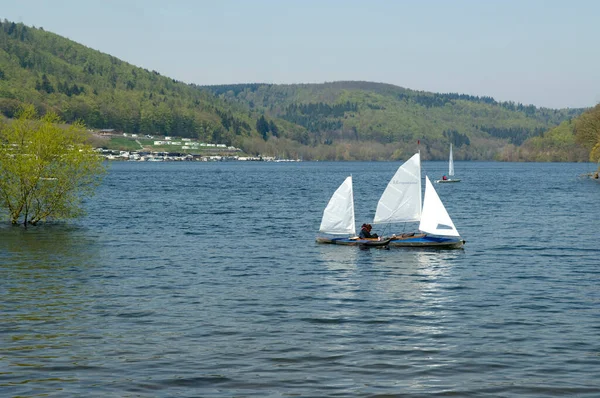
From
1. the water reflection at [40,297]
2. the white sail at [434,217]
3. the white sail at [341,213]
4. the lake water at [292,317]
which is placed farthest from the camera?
the white sail at [341,213]

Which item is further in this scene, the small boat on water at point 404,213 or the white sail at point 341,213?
the white sail at point 341,213

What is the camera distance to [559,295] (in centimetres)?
3666

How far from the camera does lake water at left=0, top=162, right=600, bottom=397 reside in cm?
2272

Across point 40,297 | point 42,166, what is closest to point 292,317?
point 40,297

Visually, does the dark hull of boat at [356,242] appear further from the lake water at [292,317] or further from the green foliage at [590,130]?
the green foliage at [590,130]

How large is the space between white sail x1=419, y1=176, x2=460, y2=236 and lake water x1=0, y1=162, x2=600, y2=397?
244cm

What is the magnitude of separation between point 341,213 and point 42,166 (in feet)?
81.3

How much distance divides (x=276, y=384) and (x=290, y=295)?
14102mm

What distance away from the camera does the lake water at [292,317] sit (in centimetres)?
2272

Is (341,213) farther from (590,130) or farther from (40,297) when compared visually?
(590,130)

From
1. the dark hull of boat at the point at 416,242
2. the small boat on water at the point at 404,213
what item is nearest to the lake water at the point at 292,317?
the dark hull of boat at the point at 416,242

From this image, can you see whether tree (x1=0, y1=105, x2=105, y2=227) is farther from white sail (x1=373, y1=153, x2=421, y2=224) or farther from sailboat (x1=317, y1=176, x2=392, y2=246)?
white sail (x1=373, y1=153, x2=421, y2=224)

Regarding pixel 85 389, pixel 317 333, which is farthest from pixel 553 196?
pixel 85 389

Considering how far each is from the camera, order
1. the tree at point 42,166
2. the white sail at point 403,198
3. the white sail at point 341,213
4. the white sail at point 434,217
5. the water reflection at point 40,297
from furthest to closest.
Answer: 1. the tree at point 42,166
2. the white sail at point 341,213
3. the white sail at point 403,198
4. the white sail at point 434,217
5. the water reflection at point 40,297
